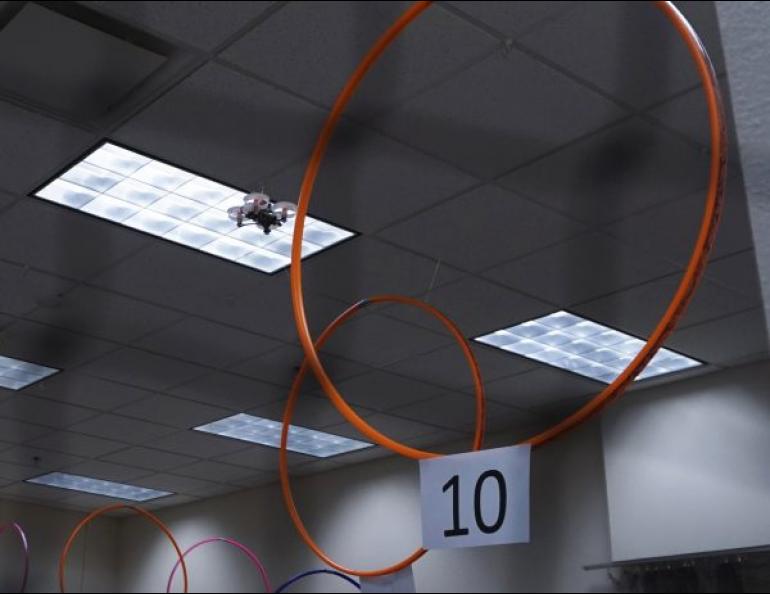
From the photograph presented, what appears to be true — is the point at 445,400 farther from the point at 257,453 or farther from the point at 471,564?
the point at 257,453

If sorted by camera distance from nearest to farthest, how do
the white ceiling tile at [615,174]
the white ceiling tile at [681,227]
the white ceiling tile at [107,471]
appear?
the white ceiling tile at [615,174]
the white ceiling tile at [681,227]
the white ceiling tile at [107,471]

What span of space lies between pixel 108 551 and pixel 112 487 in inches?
91.5

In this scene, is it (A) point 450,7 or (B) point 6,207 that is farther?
(B) point 6,207

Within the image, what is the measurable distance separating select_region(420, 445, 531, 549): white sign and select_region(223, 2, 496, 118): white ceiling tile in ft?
5.07

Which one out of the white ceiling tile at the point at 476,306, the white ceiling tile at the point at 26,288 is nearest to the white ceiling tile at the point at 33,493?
the white ceiling tile at the point at 26,288

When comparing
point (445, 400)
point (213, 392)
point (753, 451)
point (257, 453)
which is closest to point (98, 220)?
point (213, 392)

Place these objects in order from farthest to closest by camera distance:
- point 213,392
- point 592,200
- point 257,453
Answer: point 257,453 → point 213,392 → point 592,200

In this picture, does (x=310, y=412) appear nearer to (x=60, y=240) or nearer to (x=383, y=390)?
(x=383, y=390)

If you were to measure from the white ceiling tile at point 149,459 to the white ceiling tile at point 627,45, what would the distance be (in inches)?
283

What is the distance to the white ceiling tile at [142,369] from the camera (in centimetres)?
768

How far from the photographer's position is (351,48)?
401 centimetres

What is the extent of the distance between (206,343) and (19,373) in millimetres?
1682

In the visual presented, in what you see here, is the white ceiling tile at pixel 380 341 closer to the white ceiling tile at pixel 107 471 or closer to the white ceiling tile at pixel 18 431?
the white ceiling tile at pixel 18 431

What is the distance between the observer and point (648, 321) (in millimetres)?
6805
